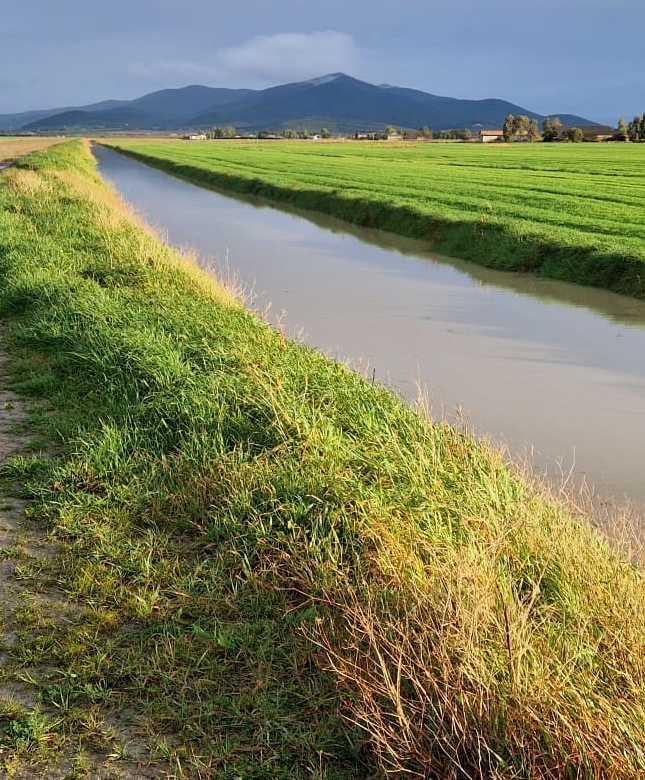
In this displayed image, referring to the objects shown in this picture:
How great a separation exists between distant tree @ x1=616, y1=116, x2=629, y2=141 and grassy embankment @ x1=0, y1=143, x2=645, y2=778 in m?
120

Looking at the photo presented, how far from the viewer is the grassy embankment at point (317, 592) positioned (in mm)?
2762

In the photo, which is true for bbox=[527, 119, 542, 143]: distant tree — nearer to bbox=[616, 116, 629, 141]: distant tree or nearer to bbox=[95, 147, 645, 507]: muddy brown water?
bbox=[616, 116, 629, 141]: distant tree

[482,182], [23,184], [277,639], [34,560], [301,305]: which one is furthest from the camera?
[482,182]

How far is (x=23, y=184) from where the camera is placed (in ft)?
78.5

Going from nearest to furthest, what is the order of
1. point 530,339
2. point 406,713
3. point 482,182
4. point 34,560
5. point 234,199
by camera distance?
point 406,713 → point 34,560 → point 530,339 → point 482,182 → point 234,199

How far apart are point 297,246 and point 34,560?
16920mm

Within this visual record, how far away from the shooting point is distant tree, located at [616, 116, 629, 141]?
113m

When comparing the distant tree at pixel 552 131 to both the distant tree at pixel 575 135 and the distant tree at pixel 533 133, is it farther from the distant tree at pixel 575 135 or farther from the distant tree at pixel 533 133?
the distant tree at pixel 533 133

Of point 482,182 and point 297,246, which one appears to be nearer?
point 297,246

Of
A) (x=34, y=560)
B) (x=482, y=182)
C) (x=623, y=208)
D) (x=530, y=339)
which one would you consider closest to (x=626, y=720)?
(x=34, y=560)

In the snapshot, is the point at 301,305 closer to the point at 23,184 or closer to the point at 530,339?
the point at 530,339

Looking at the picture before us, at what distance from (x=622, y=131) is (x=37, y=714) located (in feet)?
416

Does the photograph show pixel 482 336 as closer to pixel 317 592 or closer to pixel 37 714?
pixel 317 592

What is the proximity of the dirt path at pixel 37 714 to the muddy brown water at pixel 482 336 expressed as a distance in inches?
129
